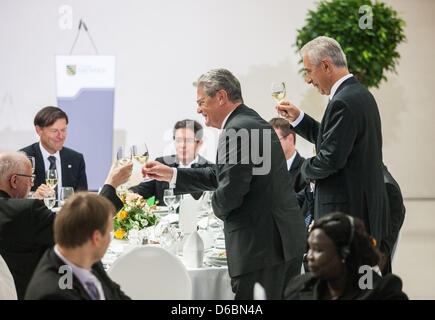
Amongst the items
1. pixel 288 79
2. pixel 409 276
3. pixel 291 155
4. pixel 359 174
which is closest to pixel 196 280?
pixel 359 174

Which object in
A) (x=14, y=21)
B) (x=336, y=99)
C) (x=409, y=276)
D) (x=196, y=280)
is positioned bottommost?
(x=409, y=276)

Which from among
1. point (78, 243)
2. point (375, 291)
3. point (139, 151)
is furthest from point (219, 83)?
point (375, 291)

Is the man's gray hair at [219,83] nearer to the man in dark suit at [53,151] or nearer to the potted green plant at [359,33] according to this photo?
the man in dark suit at [53,151]

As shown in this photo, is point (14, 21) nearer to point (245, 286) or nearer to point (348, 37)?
point (348, 37)

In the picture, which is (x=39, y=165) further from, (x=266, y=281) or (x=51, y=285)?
(x=51, y=285)

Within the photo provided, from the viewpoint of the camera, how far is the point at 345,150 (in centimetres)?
271

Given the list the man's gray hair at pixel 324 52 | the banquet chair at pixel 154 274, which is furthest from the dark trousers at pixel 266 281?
the man's gray hair at pixel 324 52

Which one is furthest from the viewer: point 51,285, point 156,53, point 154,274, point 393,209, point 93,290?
point 156,53

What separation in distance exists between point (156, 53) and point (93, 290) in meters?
5.79

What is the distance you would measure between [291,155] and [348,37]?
1.98 meters

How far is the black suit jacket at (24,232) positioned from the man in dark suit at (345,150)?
108 cm

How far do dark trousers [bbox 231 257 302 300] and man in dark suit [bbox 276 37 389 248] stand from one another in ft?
1.41

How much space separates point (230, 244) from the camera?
8.45 ft

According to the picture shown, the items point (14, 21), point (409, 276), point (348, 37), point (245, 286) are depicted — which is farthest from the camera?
point (14, 21)
